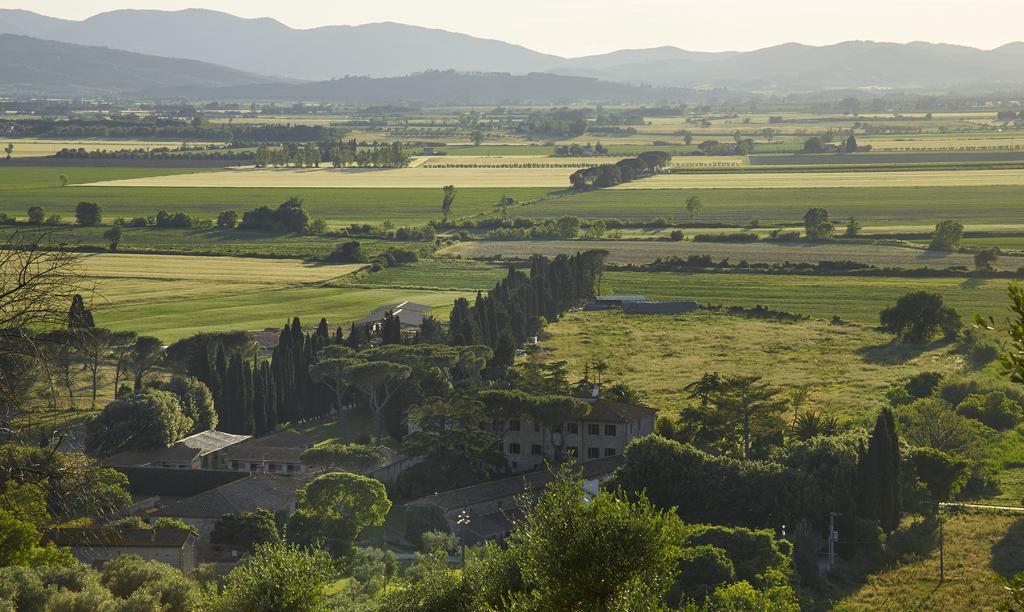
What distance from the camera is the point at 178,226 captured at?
123 metres

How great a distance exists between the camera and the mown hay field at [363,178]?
16462cm

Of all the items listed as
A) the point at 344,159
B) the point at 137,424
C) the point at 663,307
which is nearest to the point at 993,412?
the point at 663,307

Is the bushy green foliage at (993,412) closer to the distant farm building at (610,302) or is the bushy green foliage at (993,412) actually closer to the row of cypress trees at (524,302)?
the row of cypress trees at (524,302)

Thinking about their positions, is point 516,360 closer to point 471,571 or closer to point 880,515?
point 880,515

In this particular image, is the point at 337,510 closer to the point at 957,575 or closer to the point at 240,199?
the point at 957,575

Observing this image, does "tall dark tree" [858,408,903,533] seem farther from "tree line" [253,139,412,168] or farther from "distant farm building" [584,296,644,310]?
"tree line" [253,139,412,168]

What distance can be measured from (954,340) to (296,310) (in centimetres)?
3792

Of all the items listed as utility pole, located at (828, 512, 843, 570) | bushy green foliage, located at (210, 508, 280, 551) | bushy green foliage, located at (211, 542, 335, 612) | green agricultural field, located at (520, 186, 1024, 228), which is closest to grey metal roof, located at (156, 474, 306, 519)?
bushy green foliage, located at (210, 508, 280, 551)

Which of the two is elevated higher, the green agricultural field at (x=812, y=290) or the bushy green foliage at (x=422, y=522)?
the bushy green foliage at (x=422, y=522)

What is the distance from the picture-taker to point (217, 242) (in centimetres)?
11181

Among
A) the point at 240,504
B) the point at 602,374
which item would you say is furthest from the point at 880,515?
the point at 602,374

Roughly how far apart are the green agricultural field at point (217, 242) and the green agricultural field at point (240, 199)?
424 inches

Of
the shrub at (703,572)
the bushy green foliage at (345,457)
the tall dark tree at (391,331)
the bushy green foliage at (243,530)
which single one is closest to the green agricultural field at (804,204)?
the tall dark tree at (391,331)

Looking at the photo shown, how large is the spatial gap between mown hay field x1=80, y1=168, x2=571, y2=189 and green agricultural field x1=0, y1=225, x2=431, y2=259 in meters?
44.9
